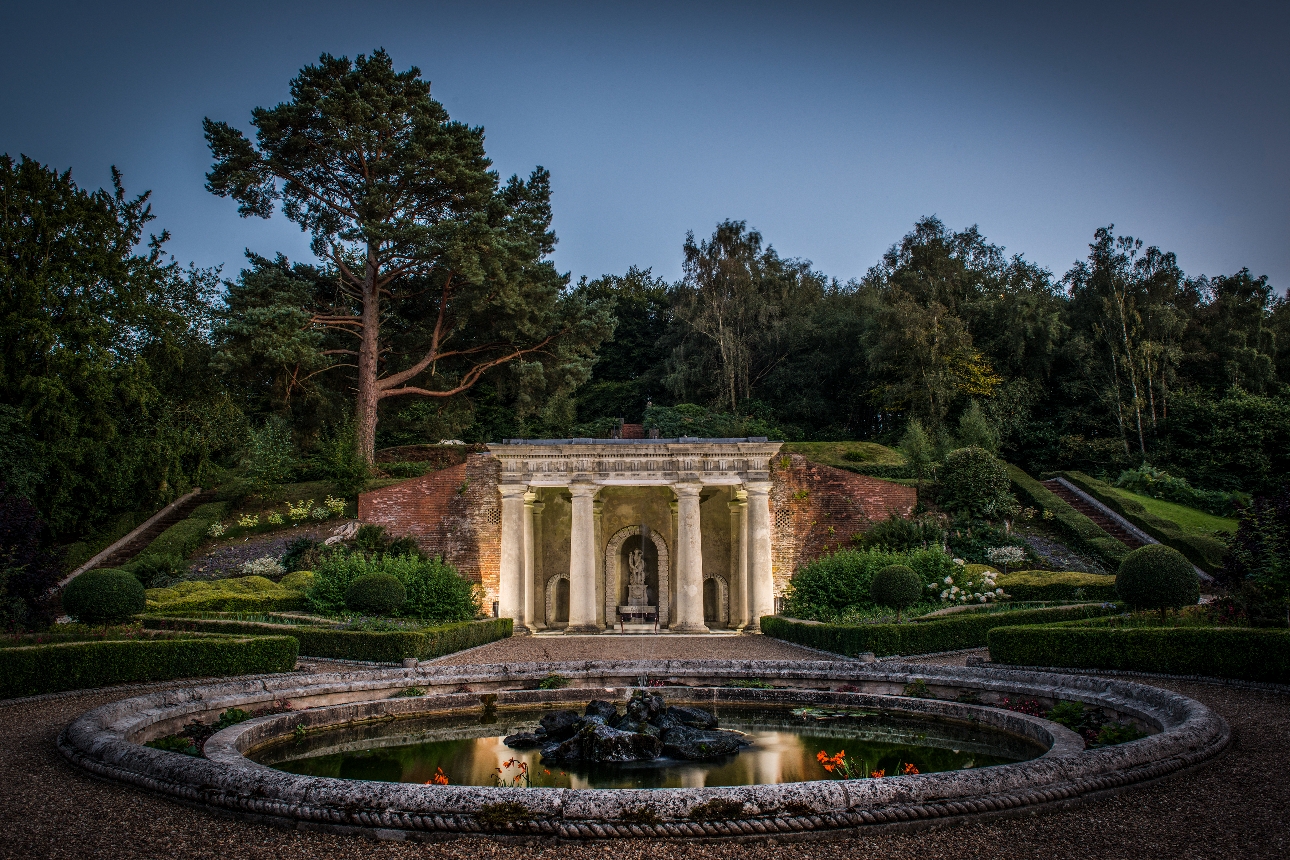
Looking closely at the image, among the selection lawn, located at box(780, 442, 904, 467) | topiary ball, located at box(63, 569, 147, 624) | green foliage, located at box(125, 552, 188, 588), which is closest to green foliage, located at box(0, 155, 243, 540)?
green foliage, located at box(125, 552, 188, 588)

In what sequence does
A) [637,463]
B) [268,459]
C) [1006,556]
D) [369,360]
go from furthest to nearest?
[369,360] → [268,459] → [1006,556] → [637,463]

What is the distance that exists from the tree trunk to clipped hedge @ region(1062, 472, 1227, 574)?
24.5 m

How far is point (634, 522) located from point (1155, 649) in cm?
1522

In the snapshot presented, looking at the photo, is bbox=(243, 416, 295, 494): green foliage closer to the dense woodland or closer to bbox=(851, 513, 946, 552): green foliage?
the dense woodland

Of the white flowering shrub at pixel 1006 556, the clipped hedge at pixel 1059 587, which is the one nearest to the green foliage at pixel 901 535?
the white flowering shrub at pixel 1006 556

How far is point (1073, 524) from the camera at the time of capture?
79.6 ft

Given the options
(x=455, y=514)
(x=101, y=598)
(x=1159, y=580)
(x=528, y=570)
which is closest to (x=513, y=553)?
(x=528, y=570)

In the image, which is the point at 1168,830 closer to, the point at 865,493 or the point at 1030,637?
the point at 1030,637

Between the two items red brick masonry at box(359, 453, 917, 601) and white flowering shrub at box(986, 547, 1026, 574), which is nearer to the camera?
white flowering shrub at box(986, 547, 1026, 574)

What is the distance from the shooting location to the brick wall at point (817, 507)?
2325 cm

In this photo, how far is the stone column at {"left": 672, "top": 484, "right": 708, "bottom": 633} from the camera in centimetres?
2127

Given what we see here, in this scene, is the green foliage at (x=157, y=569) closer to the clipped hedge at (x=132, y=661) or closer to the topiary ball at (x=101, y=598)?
the topiary ball at (x=101, y=598)

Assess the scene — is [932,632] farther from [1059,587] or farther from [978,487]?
[978,487]

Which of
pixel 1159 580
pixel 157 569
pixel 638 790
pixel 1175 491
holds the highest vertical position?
pixel 1175 491
